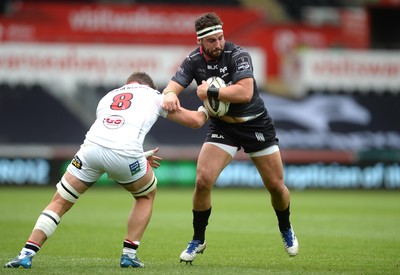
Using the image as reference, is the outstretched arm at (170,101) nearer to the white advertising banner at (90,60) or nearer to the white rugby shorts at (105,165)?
the white rugby shorts at (105,165)

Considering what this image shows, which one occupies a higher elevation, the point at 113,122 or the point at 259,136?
the point at 113,122

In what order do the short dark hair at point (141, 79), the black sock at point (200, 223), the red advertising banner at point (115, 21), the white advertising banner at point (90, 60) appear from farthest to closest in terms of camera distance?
the red advertising banner at point (115, 21) < the white advertising banner at point (90, 60) < the black sock at point (200, 223) < the short dark hair at point (141, 79)

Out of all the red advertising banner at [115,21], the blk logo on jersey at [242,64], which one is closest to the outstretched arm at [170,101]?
the blk logo on jersey at [242,64]

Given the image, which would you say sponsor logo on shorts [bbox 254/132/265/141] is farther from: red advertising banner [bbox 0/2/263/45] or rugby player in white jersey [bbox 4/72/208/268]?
red advertising banner [bbox 0/2/263/45]

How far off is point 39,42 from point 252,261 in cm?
1682

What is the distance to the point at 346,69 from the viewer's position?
25.8m

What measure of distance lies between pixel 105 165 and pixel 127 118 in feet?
1.61

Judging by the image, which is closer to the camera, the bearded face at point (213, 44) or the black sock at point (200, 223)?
the bearded face at point (213, 44)

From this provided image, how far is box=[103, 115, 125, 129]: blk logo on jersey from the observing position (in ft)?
26.0

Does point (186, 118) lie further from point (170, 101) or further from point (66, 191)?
point (66, 191)

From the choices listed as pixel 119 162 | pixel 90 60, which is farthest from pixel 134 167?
pixel 90 60

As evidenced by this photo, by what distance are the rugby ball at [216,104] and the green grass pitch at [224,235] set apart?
151 cm

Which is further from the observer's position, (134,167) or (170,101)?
(170,101)

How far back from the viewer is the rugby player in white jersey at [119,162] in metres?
7.79
